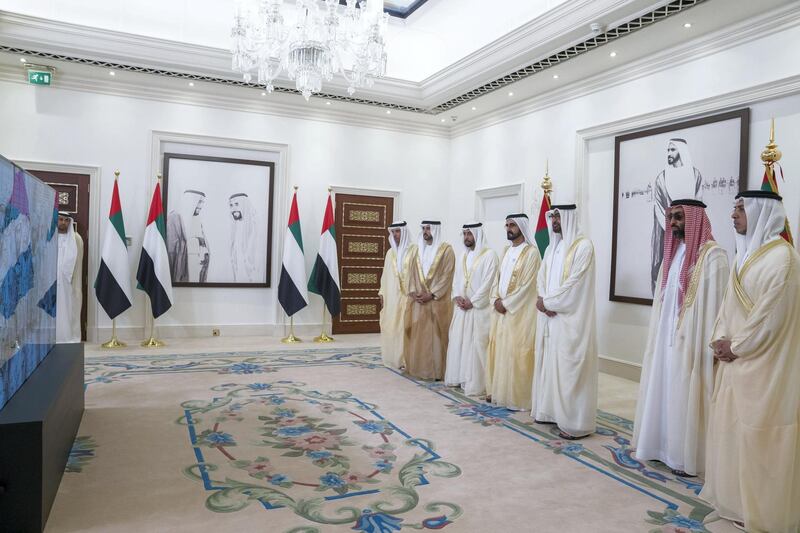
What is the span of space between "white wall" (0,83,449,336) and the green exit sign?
17 centimetres

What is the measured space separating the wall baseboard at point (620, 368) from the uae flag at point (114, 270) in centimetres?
597

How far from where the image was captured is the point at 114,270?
7371 millimetres

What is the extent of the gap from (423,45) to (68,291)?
5950 mm

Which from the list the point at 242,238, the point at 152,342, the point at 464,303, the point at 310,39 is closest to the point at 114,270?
the point at 152,342

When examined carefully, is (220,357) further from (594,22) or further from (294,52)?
(594,22)

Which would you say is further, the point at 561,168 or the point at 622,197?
the point at 561,168

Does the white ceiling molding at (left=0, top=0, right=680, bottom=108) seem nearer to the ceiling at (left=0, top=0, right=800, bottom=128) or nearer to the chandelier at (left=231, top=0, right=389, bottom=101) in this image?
the ceiling at (left=0, top=0, right=800, bottom=128)

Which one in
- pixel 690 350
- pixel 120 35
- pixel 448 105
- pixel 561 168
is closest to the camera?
pixel 690 350

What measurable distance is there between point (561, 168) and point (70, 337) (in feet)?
21.2

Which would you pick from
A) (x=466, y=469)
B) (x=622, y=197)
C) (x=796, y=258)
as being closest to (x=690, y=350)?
(x=796, y=258)

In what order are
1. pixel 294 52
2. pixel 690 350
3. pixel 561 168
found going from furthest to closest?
pixel 561 168
pixel 294 52
pixel 690 350

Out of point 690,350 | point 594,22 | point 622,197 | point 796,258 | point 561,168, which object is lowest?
point 690,350

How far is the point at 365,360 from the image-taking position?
Result: 22.8 ft

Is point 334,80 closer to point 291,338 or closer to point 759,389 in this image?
point 291,338
